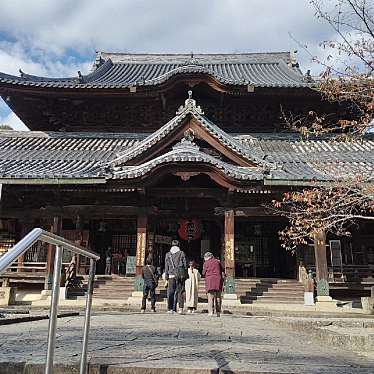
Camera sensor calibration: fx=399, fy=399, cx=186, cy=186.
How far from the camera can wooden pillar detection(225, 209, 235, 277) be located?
12312mm

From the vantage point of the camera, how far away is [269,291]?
12.6 m

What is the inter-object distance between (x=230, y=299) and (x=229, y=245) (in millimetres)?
1663

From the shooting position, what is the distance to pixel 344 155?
46.8ft

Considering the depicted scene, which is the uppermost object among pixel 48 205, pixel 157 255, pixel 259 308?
pixel 48 205

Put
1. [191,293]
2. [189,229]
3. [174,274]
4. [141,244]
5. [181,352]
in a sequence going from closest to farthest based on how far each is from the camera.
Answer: [181,352]
[174,274]
[191,293]
[141,244]
[189,229]

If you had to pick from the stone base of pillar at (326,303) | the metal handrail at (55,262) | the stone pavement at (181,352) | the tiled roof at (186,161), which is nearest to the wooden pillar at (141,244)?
the tiled roof at (186,161)

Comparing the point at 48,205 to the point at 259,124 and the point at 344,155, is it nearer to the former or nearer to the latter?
the point at 259,124

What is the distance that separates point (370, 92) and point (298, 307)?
6.65m

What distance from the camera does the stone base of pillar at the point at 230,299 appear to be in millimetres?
11636

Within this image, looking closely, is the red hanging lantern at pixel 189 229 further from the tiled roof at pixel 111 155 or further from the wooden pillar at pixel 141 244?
the tiled roof at pixel 111 155

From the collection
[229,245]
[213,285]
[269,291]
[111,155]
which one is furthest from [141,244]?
[269,291]

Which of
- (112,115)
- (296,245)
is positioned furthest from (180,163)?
(112,115)

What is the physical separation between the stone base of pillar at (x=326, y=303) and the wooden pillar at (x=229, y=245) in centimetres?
266

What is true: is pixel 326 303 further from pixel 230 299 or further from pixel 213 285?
pixel 213 285
